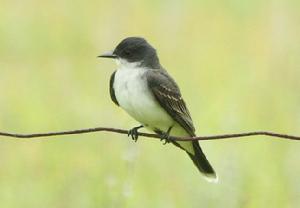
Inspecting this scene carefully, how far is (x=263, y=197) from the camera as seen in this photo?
924 centimetres

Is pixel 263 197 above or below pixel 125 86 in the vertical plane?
below

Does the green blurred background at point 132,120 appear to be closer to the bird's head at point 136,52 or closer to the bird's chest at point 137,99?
the bird's chest at point 137,99

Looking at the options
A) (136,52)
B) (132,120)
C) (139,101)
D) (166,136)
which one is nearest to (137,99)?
(139,101)

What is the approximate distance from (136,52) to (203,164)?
0.81 m

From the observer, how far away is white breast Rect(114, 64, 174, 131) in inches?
323

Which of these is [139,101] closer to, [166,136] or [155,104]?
[155,104]

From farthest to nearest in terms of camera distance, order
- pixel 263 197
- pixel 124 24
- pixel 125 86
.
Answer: pixel 124 24, pixel 263 197, pixel 125 86

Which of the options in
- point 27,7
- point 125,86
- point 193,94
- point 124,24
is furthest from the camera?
point 27,7

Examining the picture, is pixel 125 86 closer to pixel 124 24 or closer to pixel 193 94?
pixel 193 94

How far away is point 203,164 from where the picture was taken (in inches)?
331

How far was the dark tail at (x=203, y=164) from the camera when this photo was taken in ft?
27.3

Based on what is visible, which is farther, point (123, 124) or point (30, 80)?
point (30, 80)

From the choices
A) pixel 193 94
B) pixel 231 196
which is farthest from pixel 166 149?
pixel 231 196

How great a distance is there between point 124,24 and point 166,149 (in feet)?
9.86
